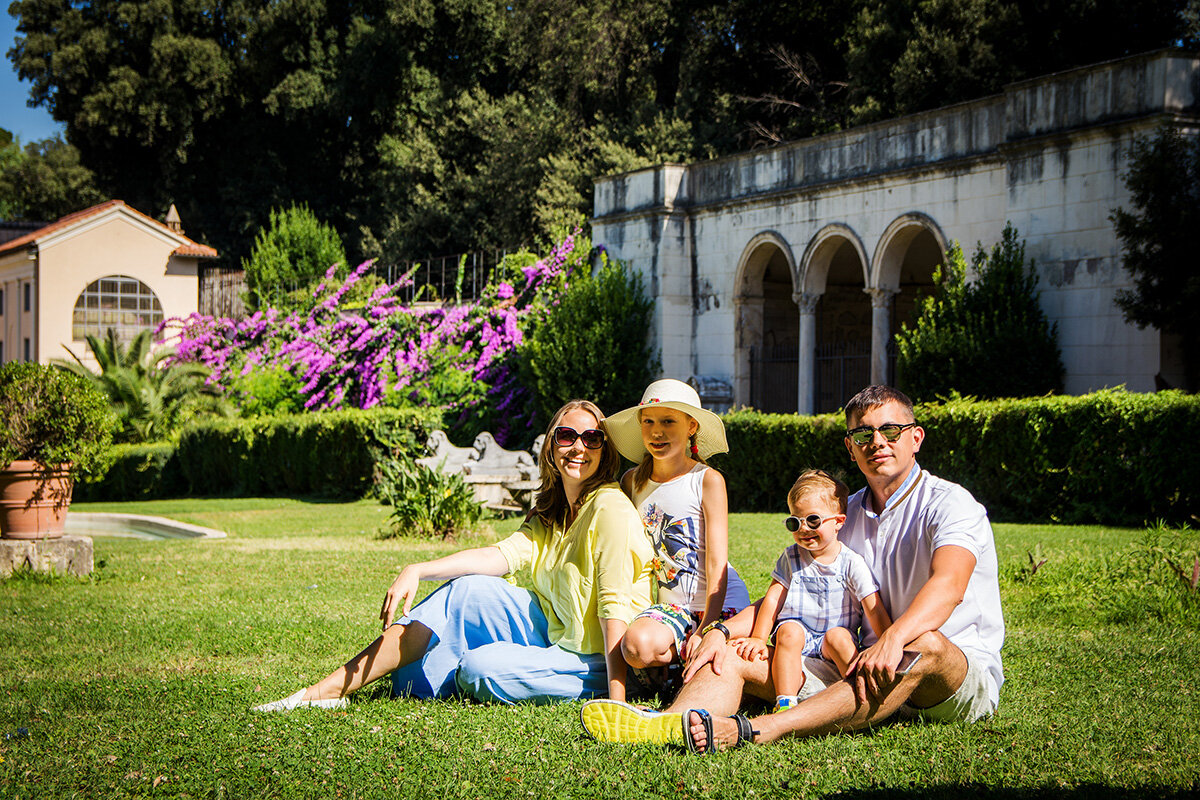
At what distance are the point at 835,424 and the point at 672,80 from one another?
61.2 feet

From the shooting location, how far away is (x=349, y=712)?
16.1 ft

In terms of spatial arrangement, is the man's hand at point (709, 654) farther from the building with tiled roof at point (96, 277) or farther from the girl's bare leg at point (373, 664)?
the building with tiled roof at point (96, 277)

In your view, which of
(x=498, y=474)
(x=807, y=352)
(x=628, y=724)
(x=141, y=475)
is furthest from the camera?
(x=141, y=475)

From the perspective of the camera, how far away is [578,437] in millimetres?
5188

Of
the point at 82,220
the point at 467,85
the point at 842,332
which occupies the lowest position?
the point at 842,332

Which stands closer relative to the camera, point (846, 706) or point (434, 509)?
point (846, 706)

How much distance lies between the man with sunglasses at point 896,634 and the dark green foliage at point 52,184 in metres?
42.5

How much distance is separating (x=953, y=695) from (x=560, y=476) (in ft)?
6.52

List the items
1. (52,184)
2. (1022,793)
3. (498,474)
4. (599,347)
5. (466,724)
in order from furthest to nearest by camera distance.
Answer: (52,184) → (599,347) → (498,474) → (466,724) → (1022,793)

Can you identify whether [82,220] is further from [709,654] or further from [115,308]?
[709,654]

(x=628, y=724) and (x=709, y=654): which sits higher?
(x=709, y=654)

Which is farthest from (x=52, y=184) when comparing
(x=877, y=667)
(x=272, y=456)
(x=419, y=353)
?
(x=877, y=667)

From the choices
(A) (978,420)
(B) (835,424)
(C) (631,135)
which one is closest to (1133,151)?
(A) (978,420)

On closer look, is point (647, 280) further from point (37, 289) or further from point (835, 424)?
point (37, 289)
